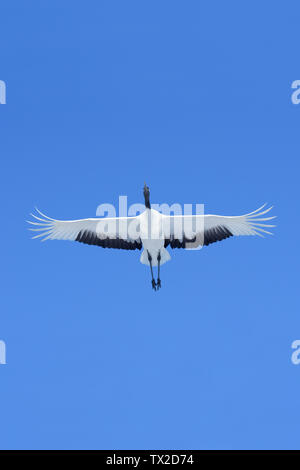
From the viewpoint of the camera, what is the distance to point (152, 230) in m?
36.3

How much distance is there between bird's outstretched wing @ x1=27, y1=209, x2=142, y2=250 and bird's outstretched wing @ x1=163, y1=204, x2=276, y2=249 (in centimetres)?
122

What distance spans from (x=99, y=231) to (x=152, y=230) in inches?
80.4

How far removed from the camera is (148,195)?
36406 millimetres

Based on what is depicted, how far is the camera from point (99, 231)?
1459 inches

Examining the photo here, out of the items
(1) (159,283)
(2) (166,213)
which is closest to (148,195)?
(2) (166,213)

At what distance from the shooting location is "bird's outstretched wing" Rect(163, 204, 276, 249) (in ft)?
119

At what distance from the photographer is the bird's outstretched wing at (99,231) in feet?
120

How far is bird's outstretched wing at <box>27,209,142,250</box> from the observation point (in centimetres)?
3644

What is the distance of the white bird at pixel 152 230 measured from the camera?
36.3 metres

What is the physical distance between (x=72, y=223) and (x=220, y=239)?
5277mm

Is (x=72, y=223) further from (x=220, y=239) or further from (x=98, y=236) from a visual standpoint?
(x=220, y=239)

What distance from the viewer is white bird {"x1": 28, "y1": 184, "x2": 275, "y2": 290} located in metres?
36.3

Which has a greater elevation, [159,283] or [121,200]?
[121,200]

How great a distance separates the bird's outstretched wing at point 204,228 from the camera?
3616 centimetres
